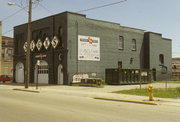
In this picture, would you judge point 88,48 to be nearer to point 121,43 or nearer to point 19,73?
point 121,43

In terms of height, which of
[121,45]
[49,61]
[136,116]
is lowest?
[136,116]

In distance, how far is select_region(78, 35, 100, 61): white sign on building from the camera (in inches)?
1382

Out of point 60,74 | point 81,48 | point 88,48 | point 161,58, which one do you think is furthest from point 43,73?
point 161,58

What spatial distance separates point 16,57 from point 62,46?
12.3 metres

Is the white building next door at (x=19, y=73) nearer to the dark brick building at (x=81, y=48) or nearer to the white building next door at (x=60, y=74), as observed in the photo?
the dark brick building at (x=81, y=48)

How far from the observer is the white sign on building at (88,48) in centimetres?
3509

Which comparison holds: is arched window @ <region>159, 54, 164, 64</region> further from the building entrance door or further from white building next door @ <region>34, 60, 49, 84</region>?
white building next door @ <region>34, 60, 49, 84</region>

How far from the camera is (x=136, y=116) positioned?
10773 millimetres

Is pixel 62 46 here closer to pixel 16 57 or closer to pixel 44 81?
pixel 44 81

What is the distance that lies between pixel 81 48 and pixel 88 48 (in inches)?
48.0

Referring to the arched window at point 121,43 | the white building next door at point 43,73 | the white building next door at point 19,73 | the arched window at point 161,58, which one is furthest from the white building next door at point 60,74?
the arched window at point 161,58

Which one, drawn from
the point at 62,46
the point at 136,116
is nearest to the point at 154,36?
the point at 62,46

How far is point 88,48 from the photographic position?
118 feet

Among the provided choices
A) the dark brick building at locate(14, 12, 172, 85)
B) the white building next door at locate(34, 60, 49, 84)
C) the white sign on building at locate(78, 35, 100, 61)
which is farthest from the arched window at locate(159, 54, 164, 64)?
the white building next door at locate(34, 60, 49, 84)
